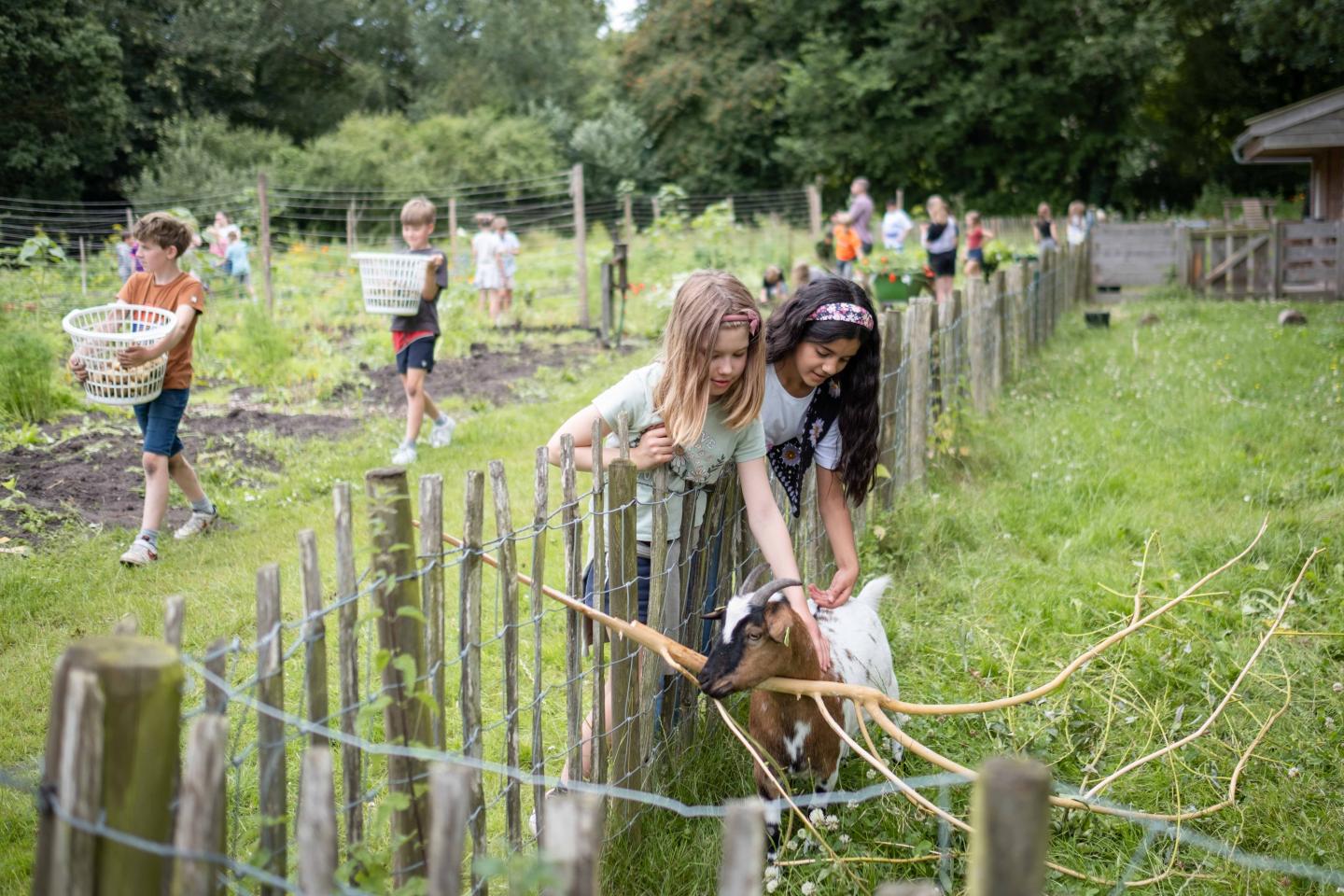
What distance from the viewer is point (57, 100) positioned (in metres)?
27.6

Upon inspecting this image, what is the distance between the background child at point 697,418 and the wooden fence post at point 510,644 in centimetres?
40

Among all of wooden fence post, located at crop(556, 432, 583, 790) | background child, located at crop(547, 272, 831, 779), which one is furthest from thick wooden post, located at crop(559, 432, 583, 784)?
background child, located at crop(547, 272, 831, 779)

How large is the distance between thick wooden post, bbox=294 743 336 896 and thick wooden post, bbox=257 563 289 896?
0.42m

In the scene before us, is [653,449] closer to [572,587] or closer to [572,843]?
[572,587]

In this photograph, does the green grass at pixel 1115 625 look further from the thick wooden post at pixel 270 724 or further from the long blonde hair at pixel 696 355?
the thick wooden post at pixel 270 724

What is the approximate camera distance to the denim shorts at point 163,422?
220 inches

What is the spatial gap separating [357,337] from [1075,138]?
29.2m

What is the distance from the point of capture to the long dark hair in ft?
11.8

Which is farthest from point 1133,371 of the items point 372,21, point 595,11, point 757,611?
point 595,11

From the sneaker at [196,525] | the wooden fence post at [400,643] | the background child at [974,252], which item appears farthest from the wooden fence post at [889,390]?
the background child at [974,252]

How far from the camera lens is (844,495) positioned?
3.96 metres

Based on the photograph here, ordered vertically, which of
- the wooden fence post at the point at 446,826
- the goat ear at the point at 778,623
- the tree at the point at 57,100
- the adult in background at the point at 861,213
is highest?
the tree at the point at 57,100

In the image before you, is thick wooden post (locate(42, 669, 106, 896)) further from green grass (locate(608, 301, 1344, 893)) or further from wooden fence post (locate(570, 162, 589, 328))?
wooden fence post (locate(570, 162, 589, 328))

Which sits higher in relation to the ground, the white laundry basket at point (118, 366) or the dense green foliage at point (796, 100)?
the dense green foliage at point (796, 100)
